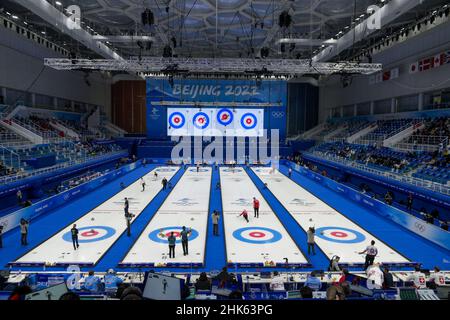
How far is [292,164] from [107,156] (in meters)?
21.8

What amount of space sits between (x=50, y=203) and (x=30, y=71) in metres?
20.4

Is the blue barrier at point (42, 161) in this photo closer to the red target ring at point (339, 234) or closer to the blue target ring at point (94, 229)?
the blue target ring at point (94, 229)

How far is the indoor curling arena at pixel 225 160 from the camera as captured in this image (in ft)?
30.7

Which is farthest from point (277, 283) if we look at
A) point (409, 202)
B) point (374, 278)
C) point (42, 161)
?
point (42, 161)

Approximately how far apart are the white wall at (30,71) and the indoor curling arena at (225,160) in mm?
192

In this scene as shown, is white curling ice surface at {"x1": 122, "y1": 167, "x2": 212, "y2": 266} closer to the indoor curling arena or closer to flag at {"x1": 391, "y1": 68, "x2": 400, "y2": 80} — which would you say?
the indoor curling arena

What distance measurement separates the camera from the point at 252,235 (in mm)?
15117

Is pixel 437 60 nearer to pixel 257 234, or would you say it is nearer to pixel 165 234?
pixel 257 234

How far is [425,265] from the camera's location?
1186 cm

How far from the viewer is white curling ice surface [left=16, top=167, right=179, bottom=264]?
40.2ft

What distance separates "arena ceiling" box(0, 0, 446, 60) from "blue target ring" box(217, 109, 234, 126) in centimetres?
918

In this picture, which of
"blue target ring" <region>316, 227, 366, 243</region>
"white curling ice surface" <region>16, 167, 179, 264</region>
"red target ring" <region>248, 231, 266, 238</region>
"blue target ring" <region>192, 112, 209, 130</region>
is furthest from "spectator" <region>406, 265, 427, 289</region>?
"blue target ring" <region>192, 112, 209, 130</region>

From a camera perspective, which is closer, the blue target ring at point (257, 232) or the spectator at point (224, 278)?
the spectator at point (224, 278)

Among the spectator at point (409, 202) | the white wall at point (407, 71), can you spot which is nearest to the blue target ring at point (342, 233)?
the spectator at point (409, 202)
